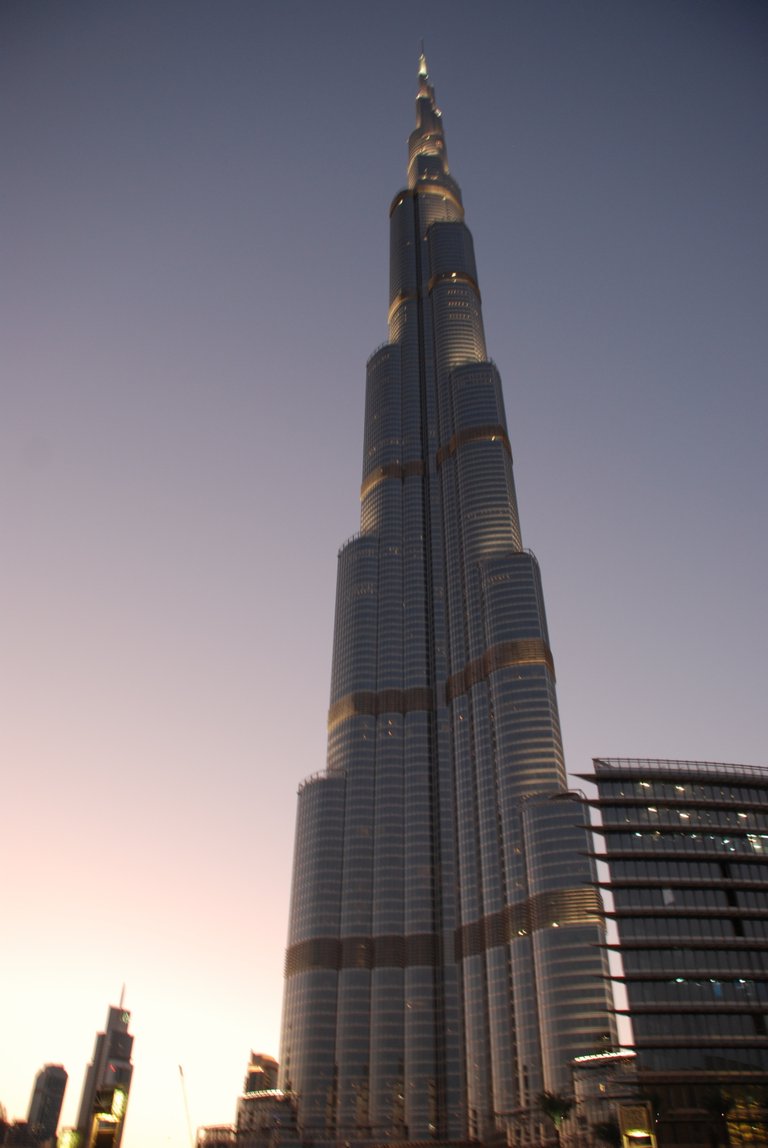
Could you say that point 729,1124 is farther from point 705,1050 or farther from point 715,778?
point 715,778

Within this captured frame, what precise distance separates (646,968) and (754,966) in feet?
58.7

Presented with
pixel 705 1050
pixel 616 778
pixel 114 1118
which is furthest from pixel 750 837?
pixel 114 1118

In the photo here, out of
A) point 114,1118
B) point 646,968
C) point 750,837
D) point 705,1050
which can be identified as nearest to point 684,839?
point 750,837

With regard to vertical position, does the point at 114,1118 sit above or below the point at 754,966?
below

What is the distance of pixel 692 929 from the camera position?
497 ft

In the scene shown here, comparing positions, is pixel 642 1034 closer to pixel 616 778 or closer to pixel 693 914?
pixel 693 914

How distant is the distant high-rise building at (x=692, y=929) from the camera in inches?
5497

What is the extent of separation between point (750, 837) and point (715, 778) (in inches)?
445

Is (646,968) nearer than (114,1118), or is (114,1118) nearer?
(114,1118)

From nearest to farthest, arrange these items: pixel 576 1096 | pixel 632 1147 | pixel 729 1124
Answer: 1. pixel 632 1147
2. pixel 729 1124
3. pixel 576 1096

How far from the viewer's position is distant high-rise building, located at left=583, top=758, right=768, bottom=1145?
458 ft

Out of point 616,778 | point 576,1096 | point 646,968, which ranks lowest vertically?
point 576,1096

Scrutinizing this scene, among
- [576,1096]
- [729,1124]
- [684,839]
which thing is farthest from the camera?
[576,1096]

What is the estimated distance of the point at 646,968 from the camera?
148m
